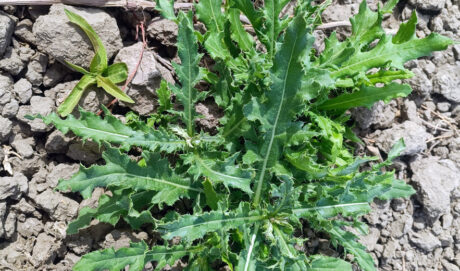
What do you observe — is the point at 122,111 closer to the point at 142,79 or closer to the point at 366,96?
the point at 142,79

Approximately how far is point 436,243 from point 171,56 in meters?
2.15

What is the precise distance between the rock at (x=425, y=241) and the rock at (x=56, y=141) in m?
2.31

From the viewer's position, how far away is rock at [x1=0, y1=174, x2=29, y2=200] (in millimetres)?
2293

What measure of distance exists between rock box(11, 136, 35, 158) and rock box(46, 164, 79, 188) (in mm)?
163

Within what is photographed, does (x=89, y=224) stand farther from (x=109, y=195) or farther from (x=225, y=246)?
(x=225, y=246)

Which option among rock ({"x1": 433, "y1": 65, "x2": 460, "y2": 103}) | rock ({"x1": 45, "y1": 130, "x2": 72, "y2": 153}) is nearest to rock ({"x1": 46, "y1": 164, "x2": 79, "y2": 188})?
rock ({"x1": 45, "y1": 130, "x2": 72, "y2": 153})

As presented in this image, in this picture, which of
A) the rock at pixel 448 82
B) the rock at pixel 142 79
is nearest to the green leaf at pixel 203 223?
the rock at pixel 142 79

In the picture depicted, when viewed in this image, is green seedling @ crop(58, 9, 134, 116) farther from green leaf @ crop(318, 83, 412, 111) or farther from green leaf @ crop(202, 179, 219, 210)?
green leaf @ crop(318, 83, 412, 111)

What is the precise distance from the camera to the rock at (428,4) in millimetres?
2797

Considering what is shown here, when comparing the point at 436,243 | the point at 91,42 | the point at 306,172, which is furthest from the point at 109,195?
the point at 436,243

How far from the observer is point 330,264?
2322 millimetres

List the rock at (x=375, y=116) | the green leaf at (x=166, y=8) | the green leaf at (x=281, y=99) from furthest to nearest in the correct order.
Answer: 1. the rock at (x=375, y=116)
2. the green leaf at (x=166, y=8)
3. the green leaf at (x=281, y=99)

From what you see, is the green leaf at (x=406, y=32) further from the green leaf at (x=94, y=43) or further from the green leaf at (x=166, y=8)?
the green leaf at (x=94, y=43)

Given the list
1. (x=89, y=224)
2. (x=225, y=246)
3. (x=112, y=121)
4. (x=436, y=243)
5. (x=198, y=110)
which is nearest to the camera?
(x=225, y=246)
